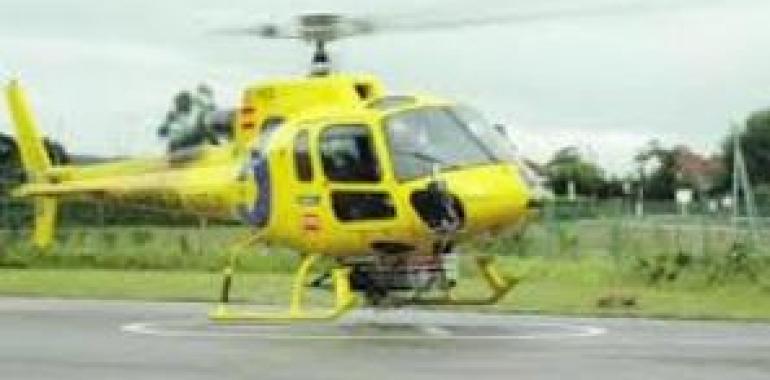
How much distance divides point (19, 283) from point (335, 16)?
14.9m

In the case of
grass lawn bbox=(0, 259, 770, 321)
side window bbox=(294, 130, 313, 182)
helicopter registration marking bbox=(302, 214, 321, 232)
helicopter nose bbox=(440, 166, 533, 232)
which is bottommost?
grass lawn bbox=(0, 259, 770, 321)

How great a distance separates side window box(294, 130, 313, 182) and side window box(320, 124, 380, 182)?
0.21 m

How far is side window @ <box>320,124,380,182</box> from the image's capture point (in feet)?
67.6

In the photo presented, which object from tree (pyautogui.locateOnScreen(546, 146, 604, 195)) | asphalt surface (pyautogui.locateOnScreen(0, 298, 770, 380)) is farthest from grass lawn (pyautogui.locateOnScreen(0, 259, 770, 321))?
tree (pyautogui.locateOnScreen(546, 146, 604, 195))

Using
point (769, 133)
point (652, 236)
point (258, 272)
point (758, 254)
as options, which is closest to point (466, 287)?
point (758, 254)

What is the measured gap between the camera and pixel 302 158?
2116 centimetres

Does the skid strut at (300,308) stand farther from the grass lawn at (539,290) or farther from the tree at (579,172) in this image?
the tree at (579,172)

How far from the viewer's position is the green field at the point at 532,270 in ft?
89.9

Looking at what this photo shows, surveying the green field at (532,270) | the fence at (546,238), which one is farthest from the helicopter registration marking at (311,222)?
the fence at (546,238)

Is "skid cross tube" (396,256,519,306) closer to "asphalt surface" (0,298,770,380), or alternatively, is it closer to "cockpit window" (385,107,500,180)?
"asphalt surface" (0,298,770,380)

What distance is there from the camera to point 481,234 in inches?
809

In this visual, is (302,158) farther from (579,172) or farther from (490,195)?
(579,172)

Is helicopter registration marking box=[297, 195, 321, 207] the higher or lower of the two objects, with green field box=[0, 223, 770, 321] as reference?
higher

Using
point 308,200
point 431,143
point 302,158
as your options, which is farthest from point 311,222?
point 431,143
